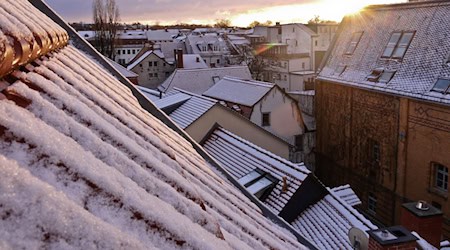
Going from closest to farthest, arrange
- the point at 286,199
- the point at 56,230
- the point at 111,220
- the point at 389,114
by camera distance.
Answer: the point at 56,230
the point at 111,220
the point at 286,199
the point at 389,114

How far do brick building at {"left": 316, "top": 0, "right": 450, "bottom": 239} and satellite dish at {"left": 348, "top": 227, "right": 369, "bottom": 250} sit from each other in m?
8.57

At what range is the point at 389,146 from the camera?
18.4m

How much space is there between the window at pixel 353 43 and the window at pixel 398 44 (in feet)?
7.45

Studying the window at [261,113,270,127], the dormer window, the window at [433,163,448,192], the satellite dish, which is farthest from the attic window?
the satellite dish

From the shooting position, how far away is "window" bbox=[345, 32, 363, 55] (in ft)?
71.8

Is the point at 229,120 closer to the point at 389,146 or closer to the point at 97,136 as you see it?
the point at 389,146

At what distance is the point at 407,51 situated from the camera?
60.7ft

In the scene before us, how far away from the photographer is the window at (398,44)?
18.8 metres

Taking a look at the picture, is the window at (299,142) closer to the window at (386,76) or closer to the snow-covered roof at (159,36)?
the window at (386,76)

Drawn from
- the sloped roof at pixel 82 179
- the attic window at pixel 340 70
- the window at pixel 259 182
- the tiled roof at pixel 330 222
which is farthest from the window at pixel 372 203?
the sloped roof at pixel 82 179

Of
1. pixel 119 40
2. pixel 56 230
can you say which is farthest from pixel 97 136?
pixel 119 40

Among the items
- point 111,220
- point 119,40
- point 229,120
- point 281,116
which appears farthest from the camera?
point 119,40

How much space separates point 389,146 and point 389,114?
4.38 ft

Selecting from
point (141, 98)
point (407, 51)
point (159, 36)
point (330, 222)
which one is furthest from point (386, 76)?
point (159, 36)
